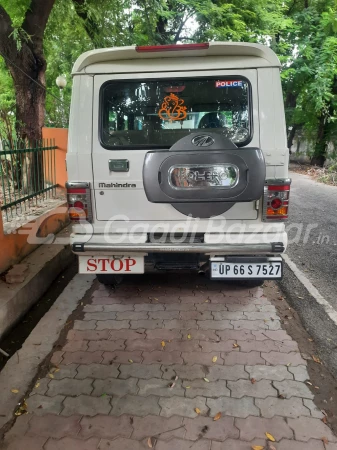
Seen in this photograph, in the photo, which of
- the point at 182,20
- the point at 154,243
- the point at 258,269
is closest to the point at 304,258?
the point at 258,269

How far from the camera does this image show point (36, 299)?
148 inches

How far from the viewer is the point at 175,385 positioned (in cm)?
243

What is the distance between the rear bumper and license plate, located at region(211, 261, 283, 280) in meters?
0.10

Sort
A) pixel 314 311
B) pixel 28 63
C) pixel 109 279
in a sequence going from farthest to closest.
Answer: pixel 28 63, pixel 109 279, pixel 314 311

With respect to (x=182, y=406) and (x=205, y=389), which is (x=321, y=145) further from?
(x=182, y=406)

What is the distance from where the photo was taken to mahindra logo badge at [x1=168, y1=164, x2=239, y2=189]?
2.73m

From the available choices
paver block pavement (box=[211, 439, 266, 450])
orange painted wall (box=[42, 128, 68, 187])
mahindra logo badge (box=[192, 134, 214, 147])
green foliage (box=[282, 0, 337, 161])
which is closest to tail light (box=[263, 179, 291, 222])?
mahindra logo badge (box=[192, 134, 214, 147])

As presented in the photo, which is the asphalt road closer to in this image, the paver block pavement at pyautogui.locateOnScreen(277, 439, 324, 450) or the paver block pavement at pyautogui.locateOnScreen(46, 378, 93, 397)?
the paver block pavement at pyautogui.locateOnScreen(277, 439, 324, 450)

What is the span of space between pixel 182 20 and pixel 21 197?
414 inches

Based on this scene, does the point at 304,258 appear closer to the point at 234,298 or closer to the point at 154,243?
the point at 234,298

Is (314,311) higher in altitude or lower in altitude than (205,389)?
higher

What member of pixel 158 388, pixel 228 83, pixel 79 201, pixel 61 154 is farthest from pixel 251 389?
pixel 61 154

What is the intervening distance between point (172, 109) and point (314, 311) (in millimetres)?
2348

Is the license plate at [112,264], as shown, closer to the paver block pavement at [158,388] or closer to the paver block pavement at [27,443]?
the paver block pavement at [158,388]
